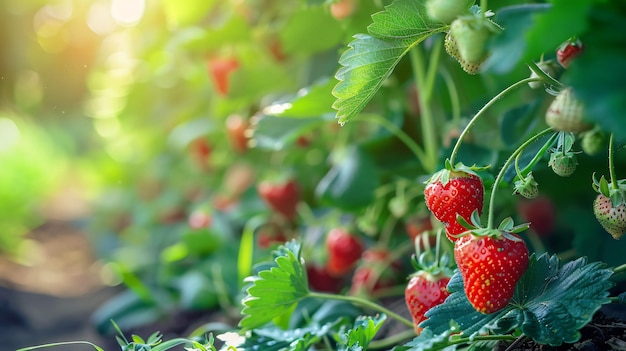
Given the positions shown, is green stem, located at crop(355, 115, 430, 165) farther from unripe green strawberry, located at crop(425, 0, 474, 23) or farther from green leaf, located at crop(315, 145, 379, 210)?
unripe green strawberry, located at crop(425, 0, 474, 23)

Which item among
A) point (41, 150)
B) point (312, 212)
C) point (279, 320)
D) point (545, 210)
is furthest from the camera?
point (41, 150)

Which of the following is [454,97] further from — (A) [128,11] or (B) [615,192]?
(A) [128,11]

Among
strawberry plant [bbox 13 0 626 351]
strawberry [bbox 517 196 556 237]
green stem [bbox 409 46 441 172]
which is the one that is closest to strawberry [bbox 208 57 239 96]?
strawberry plant [bbox 13 0 626 351]

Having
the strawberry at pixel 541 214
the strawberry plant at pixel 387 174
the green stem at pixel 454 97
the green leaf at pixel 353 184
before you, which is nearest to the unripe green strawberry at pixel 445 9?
the strawberry plant at pixel 387 174

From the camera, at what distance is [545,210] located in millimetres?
1371

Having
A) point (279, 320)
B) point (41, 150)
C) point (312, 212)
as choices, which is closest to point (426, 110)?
point (279, 320)

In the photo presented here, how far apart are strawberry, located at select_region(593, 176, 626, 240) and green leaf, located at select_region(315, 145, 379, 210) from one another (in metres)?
0.58

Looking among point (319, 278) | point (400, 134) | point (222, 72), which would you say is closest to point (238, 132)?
point (222, 72)

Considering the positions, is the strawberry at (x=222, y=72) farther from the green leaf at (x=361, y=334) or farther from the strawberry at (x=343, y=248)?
the green leaf at (x=361, y=334)

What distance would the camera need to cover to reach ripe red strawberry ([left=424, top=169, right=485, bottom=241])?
669 millimetres

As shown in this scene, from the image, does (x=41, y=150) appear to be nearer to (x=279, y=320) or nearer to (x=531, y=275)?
(x=279, y=320)

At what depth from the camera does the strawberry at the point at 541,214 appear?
4.48 ft

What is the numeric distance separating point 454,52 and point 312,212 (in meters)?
0.96

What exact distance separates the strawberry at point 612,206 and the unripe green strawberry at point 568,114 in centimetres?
12
